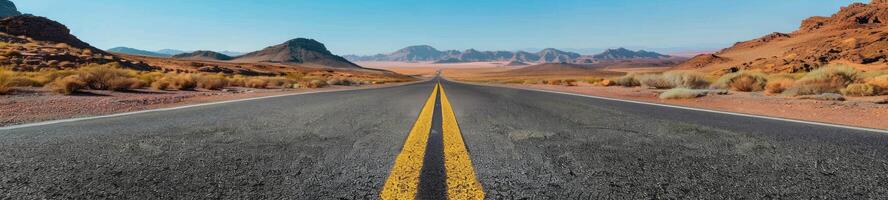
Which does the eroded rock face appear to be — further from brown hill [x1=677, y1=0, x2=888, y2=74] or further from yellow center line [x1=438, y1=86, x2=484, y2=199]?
brown hill [x1=677, y1=0, x2=888, y2=74]

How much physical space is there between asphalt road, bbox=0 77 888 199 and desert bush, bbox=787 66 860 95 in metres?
9.67

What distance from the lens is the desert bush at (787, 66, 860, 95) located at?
10719 mm

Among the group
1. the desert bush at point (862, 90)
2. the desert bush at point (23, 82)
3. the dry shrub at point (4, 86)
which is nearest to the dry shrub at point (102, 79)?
the desert bush at point (23, 82)

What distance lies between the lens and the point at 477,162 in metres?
2.15

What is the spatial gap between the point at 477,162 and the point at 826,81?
615 inches

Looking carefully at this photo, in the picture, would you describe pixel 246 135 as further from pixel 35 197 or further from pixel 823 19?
pixel 823 19

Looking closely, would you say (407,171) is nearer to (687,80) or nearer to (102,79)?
(102,79)

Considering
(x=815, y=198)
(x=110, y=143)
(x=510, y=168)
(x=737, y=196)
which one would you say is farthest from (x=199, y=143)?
(x=815, y=198)

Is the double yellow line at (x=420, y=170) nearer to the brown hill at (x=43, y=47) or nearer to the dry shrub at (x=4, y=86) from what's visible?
the dry shrub at (x=4, y=86)

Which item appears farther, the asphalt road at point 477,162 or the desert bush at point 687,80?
the desert bush at point 687,80

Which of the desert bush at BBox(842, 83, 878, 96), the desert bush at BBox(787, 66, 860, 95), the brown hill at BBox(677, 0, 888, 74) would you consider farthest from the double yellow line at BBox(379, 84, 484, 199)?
the brown hill at BBox(677, 0, 888, 74)

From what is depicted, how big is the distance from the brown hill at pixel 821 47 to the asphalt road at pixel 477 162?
39.1 m

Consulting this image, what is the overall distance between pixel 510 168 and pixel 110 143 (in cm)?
290

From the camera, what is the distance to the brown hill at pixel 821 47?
1417 inches
